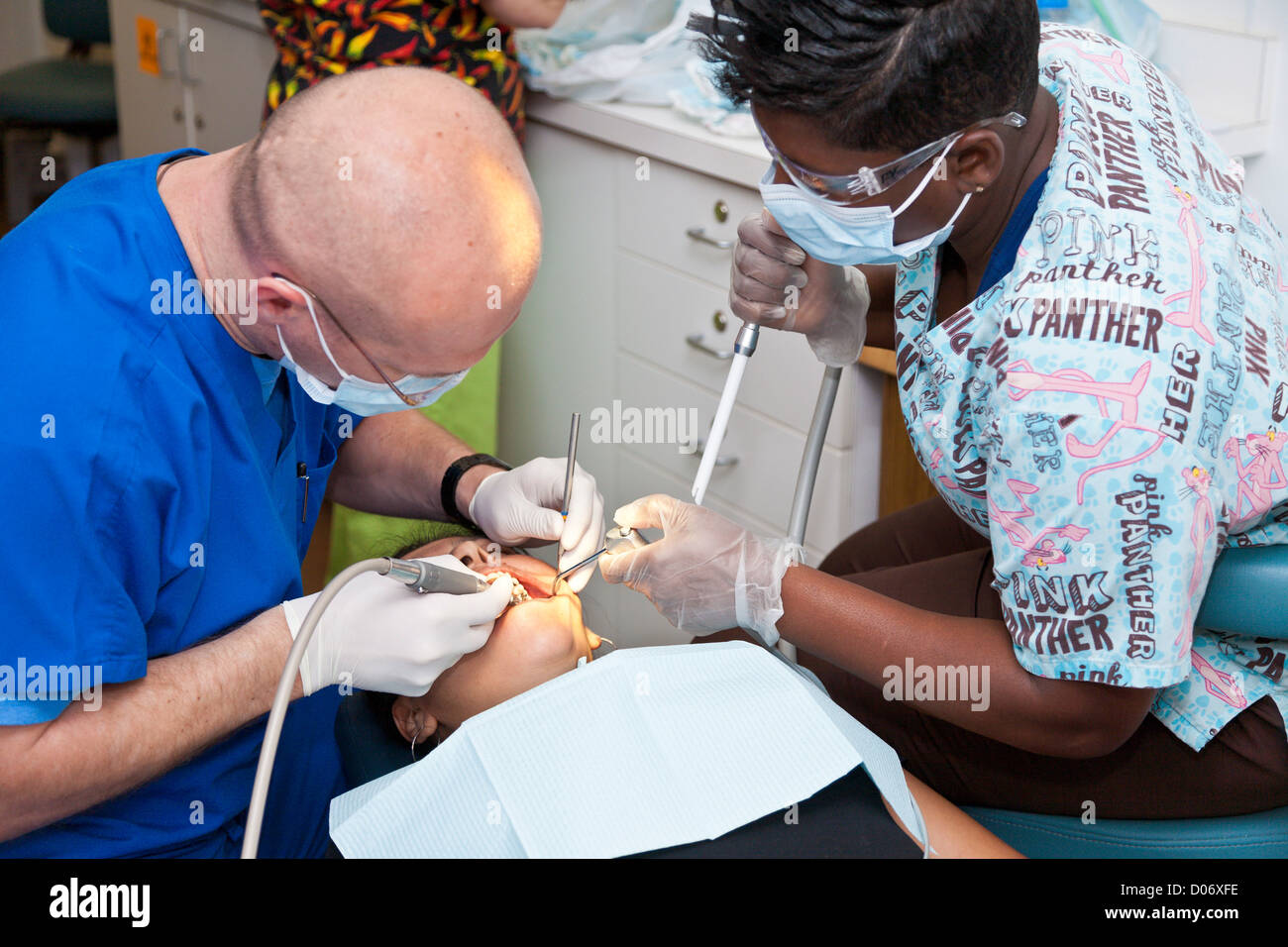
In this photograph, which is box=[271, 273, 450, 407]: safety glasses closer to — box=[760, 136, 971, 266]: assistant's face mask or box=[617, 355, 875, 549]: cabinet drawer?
box=[760, 136, 971, 266]: assistant's face mask

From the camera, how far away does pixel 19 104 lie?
344 cm

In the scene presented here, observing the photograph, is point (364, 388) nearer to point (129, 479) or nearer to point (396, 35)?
point (129, 479)

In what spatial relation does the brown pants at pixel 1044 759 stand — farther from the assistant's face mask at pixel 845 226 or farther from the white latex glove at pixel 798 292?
the assistant's face mask at pixel 845 226

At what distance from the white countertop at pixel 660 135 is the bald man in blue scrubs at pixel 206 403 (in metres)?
0.96

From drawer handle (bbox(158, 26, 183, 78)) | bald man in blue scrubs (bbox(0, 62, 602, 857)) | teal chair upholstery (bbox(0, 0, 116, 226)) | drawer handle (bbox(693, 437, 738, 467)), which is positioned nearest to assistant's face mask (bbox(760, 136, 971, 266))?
bald man in blue scrubs (bbox(0, 62, 602, 857))

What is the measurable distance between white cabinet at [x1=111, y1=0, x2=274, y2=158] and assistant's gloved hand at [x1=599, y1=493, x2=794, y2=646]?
213cm

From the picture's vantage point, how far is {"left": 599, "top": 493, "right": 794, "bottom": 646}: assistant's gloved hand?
1.27m

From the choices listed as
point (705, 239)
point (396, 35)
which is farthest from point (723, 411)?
point (396, 35)

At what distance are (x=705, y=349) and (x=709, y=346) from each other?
0.01 metres

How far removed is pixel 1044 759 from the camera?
1.25 meters

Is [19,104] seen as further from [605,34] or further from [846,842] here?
[846,842]

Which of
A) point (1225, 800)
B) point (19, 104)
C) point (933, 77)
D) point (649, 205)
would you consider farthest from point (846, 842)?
point (19, 104)

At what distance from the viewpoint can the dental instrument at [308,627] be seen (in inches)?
34.9

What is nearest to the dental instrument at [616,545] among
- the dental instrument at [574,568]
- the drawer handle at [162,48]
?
the dental instrument at [574,568]
